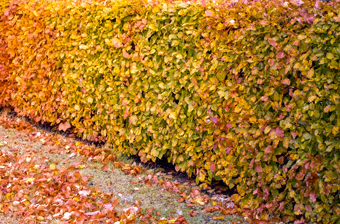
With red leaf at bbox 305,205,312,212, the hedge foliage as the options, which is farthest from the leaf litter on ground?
red leaf at bbox 305,205,312,212

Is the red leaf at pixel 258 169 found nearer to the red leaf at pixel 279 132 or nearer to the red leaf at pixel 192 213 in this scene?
the red leaf at pixel 279 132

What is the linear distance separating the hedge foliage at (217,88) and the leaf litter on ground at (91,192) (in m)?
0.29

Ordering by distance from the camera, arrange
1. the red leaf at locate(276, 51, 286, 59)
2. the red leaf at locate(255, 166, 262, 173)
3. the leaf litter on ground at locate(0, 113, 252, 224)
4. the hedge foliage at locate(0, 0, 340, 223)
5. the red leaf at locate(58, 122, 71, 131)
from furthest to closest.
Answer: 1. the red leaf at locate(58, 122, 71, 131)
2. the leaf litter on ground at locate(0, 113, 252, 224)
3. the red leaf at locate(255, 166, 262, 173)
4. the red leaf at locate(276, 51, 286, 59)
5. the hedge foliage at locate(0, 0, 340, 223)

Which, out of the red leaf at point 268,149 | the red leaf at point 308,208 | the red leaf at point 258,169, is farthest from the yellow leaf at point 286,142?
the red leaf at point 308,208

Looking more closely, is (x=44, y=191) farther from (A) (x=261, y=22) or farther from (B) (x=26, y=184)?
(A) (x=261, y=22)

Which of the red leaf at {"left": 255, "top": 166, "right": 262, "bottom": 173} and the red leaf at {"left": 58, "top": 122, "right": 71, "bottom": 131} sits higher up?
the red leaf at {"left": 255, "top": 166, "right": 262, "bottom": 173}

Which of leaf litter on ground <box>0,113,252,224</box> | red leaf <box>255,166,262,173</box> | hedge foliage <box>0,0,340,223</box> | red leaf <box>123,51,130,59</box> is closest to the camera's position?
hedge foliage <box>0,0,340,223</box>

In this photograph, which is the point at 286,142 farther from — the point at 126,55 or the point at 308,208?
the point at 126,55

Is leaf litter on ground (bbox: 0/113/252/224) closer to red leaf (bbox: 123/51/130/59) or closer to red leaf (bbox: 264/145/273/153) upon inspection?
red leaf (bbox: 264/145/273/153)

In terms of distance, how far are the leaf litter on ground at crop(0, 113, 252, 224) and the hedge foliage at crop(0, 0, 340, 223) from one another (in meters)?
0.29

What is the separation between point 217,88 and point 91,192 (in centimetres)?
183

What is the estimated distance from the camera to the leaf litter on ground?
12.7 feet

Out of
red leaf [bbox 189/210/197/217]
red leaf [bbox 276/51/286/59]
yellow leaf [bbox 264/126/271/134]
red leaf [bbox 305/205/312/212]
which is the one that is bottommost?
red leaf [bbox 189/210/197/217]

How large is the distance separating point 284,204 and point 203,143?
1120 mm
